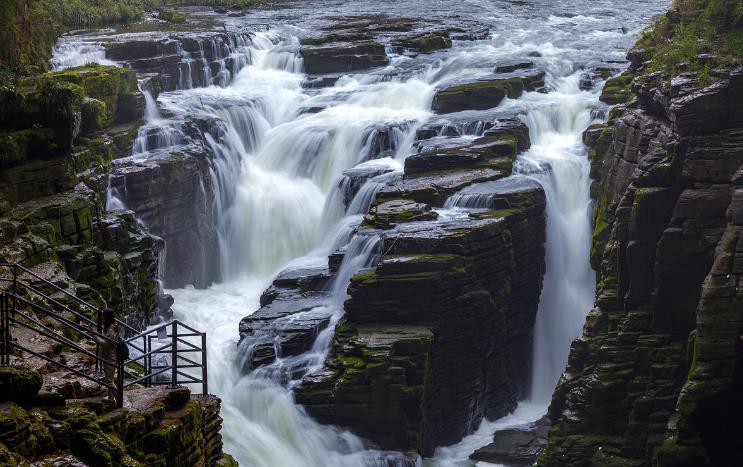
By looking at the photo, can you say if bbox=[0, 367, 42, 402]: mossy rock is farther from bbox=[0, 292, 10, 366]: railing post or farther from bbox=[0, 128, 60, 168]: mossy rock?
bbox=[0, 128, 60, 168]: mossy rock

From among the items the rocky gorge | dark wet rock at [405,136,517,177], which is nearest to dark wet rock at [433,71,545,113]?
the rocky gorge

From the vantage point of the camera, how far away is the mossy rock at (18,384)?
538 inches

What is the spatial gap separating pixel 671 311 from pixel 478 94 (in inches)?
675

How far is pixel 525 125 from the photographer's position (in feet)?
128

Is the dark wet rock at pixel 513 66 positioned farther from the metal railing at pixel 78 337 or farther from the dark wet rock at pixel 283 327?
the metal railing at pixel 78 337

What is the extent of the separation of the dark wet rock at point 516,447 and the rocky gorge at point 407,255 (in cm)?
8

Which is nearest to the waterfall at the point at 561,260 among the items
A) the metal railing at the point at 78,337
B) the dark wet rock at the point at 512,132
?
the dark wet rock at the point at 512,132

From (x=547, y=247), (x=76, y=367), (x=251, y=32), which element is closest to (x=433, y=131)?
(x=547, y=247)

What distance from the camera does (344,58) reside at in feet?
166

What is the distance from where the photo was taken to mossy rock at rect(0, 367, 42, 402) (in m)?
13.7

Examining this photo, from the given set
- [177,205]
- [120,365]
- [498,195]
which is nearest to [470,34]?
[177,205]

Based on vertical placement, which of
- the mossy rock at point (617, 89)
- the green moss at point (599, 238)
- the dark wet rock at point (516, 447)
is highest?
the mossy rock at point (617, 89)

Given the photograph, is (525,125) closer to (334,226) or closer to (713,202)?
(334,226)

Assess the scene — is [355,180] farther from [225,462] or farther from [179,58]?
[225,462]
